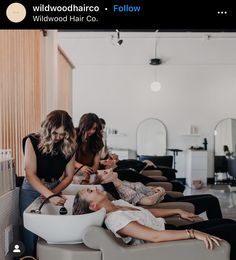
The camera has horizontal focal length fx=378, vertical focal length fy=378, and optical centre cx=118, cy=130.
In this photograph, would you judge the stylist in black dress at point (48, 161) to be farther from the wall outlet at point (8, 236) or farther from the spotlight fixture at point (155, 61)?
the spotlight fixture at point (155, 61)

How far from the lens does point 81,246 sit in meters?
1.91

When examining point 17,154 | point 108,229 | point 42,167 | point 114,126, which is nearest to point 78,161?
point 17,154

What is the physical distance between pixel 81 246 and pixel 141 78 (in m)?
6.25

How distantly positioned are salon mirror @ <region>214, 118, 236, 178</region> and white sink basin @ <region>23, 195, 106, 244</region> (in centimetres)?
635

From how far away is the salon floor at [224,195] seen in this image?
4.99m

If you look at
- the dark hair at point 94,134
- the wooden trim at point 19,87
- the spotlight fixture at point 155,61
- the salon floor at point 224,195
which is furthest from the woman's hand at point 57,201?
the spotlight fixture at point 155,61

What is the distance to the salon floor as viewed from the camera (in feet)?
16.4

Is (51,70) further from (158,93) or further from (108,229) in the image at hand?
(158,93)

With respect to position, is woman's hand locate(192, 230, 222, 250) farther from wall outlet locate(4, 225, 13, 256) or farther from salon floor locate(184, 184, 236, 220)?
salon floor locate(184, 184, 236, 220)

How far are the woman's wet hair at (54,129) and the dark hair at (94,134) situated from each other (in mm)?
660

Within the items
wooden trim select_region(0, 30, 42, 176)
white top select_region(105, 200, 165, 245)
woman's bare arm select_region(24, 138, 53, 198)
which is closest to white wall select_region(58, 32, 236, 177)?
wooden trim select_region(0, 30, 42, 176)

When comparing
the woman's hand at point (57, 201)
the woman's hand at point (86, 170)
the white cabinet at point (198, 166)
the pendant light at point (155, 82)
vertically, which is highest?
the pendant light at point (155, 82)
